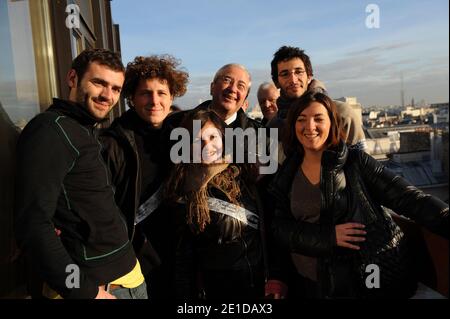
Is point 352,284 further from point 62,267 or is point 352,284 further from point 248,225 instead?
point 62,267

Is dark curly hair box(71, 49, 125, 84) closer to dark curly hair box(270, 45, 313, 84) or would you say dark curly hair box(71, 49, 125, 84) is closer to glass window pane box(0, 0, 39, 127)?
glass window pane box(0, 0, 39, 127)

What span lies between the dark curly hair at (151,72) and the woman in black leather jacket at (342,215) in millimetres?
856

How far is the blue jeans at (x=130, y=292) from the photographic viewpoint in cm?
172

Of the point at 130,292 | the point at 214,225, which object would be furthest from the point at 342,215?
the point at 130,292

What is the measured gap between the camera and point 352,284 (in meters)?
1.82

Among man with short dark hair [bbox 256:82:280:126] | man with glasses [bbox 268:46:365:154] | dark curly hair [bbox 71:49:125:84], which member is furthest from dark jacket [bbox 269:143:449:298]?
man with short dark hair [bbox 256:82:280:126]

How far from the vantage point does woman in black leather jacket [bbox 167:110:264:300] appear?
2.02m

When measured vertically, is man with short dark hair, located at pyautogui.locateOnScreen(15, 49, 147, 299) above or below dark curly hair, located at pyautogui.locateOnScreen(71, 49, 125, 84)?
below

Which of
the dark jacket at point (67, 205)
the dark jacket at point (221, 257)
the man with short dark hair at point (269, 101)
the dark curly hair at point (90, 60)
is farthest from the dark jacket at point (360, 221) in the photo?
the man with short dark hair at point (269, 101)

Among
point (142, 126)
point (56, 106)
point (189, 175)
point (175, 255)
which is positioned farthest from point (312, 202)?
point (56, 106)

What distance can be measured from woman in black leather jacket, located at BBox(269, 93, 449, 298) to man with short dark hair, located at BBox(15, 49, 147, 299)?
85 cm

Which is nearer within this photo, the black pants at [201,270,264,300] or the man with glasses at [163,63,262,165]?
the black pants at [201,270,264,300]

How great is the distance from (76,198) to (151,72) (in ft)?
3.48
